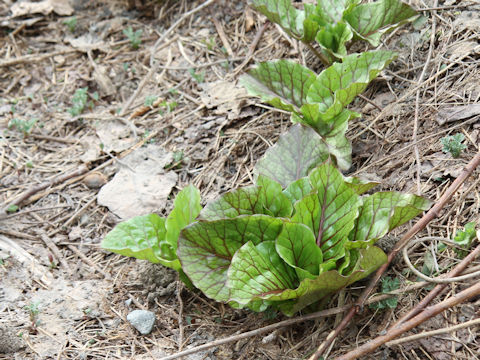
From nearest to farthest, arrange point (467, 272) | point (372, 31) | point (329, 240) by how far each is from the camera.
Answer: point (467, 272)
point (329, 240)
point (372, 31)

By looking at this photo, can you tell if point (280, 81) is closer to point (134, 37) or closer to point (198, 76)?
point (198, 76)

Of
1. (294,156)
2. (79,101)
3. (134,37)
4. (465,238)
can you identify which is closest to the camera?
(465,238)

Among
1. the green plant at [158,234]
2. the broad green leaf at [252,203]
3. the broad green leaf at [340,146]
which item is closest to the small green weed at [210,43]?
the broad green leaf at [340,146]

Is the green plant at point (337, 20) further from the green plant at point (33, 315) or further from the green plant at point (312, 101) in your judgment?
the green plant at point (33, 315)

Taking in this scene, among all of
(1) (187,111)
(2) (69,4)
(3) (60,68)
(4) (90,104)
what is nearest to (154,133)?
(1) (187,111)

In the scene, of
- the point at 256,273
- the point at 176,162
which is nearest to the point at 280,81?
the point at 176,162

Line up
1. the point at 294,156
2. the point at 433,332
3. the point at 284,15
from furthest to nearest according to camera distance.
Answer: the point at 284,15 < the point at 294,156 < the point at 433,332

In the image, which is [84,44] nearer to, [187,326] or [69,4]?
[69,4]
